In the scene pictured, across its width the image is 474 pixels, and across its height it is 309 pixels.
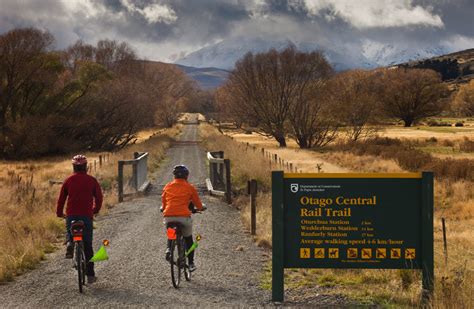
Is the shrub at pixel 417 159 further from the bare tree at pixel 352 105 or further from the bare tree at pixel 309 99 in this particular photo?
the bare tree at pixel 309 99

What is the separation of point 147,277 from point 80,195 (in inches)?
63.9

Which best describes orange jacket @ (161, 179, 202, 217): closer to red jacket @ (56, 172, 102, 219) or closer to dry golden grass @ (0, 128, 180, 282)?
red jacket @ (56, 172, 102, 219)

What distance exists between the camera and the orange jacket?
26.4 ft

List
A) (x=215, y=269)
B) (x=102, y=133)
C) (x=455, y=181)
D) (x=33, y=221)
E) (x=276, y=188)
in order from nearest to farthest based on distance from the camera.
Result: 1. (x=276, y=188)
2. (x=215, y=269)
3. (x=33, y=221)
4. (x=455, y=181)
5. (x=102, y=133)

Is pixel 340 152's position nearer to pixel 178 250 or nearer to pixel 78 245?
pixel 178 250

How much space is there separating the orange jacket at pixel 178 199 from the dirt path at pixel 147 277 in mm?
1029

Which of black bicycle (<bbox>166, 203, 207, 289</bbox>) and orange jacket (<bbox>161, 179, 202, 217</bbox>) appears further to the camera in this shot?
orange jacket (<bbox>161, 179, 202, 217</bbox>)

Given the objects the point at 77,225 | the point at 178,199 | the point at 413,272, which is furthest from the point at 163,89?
the point at 413,272

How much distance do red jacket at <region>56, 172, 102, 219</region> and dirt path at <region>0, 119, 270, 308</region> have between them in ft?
3.54

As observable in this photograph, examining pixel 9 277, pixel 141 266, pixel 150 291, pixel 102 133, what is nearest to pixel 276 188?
pixel 150 291

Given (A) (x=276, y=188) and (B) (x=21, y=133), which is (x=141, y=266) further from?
(B) (x=21, y=133)

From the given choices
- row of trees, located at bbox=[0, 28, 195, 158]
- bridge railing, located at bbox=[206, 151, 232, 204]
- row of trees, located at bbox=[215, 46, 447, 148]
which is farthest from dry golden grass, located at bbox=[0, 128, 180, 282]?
row of trees, located at bbox=[215, 46, 447, 148]

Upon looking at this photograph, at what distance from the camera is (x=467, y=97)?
119812mm

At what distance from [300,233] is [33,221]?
25.7ft
